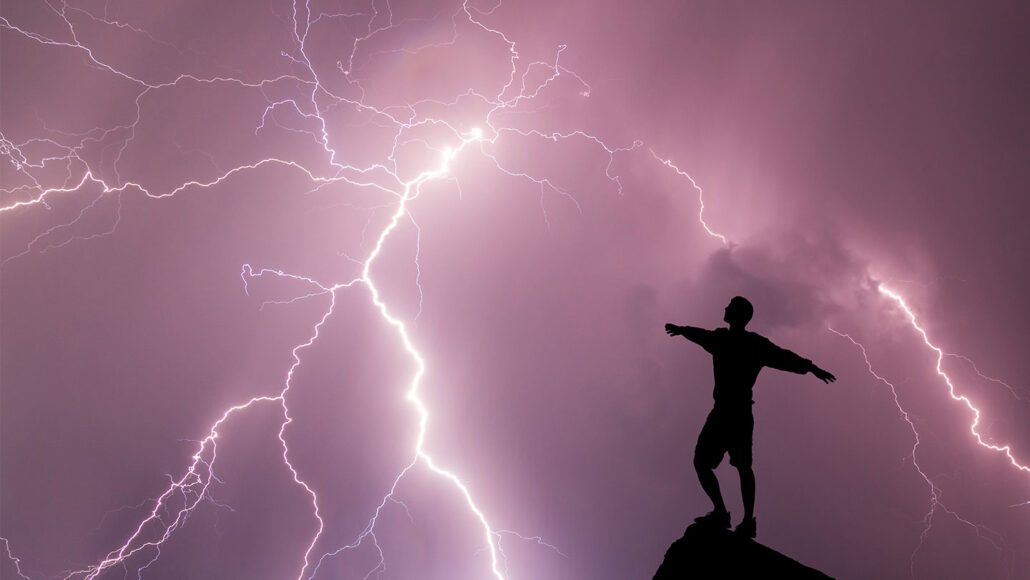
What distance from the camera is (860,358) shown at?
19.5ft

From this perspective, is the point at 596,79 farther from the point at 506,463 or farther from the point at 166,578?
the point at 166,578

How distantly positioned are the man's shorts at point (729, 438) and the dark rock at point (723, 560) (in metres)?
0.40

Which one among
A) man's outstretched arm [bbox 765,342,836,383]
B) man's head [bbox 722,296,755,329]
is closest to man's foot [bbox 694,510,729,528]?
man's outstretched arm [bbox 765,342,836,383]

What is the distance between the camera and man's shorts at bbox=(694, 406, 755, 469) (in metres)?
2.67

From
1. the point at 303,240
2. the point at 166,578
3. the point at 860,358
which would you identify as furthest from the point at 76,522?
the point at 860,358

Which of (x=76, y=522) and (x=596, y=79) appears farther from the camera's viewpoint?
(x=596, y=79)

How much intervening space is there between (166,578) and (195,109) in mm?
6261

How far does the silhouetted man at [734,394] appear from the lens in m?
2.65

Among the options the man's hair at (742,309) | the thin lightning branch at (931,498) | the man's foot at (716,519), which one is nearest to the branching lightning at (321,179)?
the thin lightning branch at (931,498)

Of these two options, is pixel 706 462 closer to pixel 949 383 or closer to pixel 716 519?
pixel 716 519

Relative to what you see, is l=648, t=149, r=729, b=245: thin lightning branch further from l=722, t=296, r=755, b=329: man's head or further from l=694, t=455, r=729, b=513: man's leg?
l=694, t=455, r=729, b=513: man's leg

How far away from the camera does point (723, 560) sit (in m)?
2.23

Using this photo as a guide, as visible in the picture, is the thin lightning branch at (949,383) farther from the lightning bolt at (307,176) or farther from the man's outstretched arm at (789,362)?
the man's outstretched arm at (789,362)

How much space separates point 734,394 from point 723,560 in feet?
3.03
